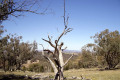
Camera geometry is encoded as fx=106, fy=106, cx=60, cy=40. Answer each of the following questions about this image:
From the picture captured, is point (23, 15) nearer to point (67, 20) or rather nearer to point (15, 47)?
point (67, 20)

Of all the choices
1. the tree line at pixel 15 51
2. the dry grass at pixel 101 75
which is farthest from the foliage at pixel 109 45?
the tree line at pixel 15 51

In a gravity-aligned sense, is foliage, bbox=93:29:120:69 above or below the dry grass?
above

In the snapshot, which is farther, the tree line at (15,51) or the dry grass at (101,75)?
the tree line at (15,51)

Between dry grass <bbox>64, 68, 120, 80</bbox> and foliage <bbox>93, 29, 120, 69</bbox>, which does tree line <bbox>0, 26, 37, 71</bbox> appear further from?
foliage <bbox>93, 29, 120, 69</bbox>

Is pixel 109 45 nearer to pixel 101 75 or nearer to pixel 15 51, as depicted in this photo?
pixel 101 75

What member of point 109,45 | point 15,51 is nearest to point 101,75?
point 109,45

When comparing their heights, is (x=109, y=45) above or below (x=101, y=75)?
above

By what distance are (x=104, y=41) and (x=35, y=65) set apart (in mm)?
20591

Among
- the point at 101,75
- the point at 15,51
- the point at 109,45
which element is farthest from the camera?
the point at 15,51

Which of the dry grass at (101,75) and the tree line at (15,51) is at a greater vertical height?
the tree line at (15,51)

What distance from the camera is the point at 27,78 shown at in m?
15.1

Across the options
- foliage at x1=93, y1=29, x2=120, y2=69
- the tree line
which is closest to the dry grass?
foliage at x1=93, y1=29, x2=120, y2=69

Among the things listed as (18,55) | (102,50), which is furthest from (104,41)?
(18,55)

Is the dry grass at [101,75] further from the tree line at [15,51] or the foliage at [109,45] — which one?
the tree line at [15,51]
